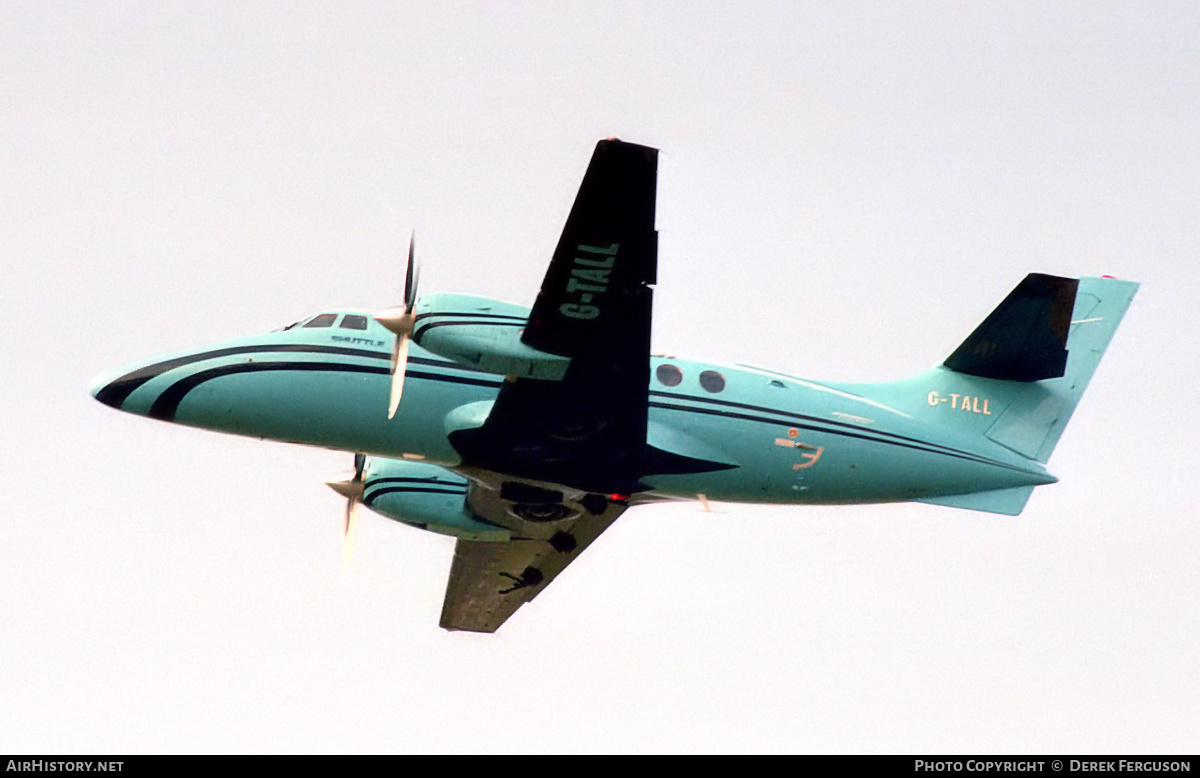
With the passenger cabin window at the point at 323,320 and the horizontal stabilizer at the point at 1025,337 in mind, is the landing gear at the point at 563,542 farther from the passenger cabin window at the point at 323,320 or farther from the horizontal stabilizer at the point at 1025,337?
the horizontal stabilizer at the point at 1025,337

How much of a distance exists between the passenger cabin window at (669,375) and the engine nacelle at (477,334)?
2.62 meters

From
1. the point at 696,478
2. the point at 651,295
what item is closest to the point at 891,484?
the point at 696,478

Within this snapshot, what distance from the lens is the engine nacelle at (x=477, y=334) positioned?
21422mm

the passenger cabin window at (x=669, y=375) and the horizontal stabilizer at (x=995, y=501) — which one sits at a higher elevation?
the passenger cabin window at (x=669, y=375)

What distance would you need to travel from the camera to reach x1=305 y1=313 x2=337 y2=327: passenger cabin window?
24.0 m

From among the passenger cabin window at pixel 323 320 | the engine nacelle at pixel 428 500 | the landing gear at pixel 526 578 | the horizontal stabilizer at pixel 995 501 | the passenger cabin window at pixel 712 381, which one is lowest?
the landing gear at pixel 526 578

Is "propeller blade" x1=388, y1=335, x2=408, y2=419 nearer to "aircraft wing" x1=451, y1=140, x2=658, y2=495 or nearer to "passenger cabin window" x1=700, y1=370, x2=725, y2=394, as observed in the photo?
"aircraft wing" x1=451, y1=140, x2=658, y2=495

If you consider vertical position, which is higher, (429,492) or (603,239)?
(603,239)

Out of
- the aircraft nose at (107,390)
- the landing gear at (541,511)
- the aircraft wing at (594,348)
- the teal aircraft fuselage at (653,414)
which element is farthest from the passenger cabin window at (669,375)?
the aircraft nose at (107,390)

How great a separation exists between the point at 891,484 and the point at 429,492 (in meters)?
8.60

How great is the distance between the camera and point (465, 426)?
913 inches

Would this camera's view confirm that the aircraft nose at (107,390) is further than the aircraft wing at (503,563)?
No
